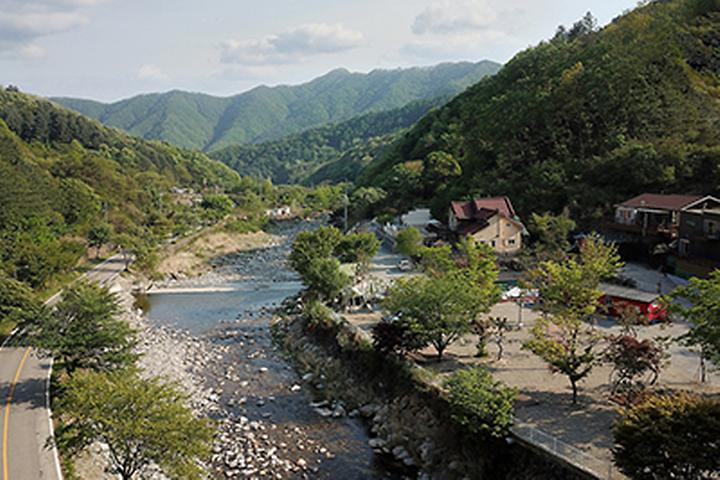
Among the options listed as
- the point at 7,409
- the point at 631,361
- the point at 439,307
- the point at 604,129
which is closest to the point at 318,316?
the point at 439,307

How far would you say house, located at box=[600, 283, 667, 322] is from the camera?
77.0ft

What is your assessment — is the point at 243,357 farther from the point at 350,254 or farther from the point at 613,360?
the point at 613,360

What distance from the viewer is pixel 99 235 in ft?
159

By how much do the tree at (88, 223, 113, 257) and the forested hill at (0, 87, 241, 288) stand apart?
10cm

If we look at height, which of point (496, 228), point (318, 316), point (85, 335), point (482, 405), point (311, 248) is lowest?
point (318, 316)

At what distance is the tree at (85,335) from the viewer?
1895 centimetres

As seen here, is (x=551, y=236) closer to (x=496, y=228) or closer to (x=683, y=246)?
(x=496, y=228)

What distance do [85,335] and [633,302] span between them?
76.9ft

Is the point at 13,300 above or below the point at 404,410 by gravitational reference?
above

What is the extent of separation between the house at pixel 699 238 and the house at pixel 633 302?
6286mm

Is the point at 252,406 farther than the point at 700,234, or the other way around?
the point at 700,234

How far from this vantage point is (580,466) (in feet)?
41.8

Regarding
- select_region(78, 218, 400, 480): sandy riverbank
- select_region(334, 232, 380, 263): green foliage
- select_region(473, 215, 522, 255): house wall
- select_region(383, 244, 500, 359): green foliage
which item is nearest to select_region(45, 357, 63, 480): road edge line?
select_region(78, 218, 400, 480): sandy riverbank

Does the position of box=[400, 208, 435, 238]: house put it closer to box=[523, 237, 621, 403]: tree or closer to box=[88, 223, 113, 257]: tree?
box=[88, 223, 113, 257]: tree
